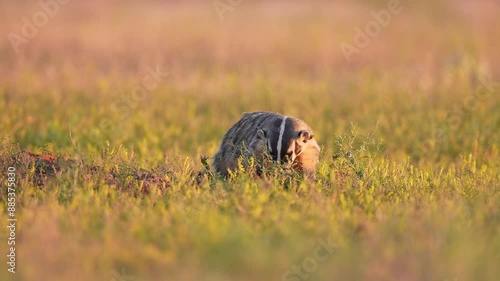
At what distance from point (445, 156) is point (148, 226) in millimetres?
5989

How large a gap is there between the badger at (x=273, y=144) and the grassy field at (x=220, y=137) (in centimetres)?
22

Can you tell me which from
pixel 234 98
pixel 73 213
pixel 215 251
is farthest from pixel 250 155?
pixel 234 98

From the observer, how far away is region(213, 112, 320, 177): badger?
754 centimetres

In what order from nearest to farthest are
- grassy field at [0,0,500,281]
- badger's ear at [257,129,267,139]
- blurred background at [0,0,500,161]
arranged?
grassy field at [0,0,500,281]
badger's ear at [257,129,267,139]
blurred background at [0,0,500,161]

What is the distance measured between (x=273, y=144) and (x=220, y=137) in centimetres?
458

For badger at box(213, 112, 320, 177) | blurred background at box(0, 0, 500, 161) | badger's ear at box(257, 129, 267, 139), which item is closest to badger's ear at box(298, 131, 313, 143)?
badger at box(213, 112, 320, 177)

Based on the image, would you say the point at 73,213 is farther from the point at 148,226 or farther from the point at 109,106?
the point at 109,106

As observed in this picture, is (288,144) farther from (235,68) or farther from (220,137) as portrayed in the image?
(235,68)

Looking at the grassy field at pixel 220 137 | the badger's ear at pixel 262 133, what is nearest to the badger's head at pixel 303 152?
the grassy field at pixel 220 137

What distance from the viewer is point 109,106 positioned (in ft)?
42.5

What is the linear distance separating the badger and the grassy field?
0.22 metres

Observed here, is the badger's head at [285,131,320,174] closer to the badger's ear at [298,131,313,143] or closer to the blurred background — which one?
the badger's ear at [298,131,313,143]

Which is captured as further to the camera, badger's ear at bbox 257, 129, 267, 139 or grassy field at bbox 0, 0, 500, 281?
badger's ear at bbox 257, 129, 267, 139

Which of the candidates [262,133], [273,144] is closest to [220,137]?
[262,133]
